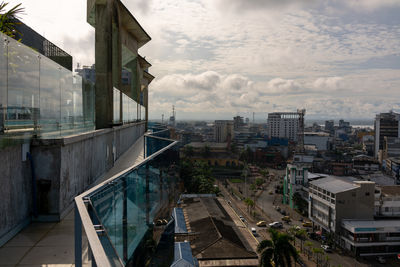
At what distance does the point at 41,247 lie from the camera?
330 cm

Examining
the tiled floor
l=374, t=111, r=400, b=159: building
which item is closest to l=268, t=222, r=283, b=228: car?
the tiled floor

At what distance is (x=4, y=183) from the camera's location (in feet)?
11.6

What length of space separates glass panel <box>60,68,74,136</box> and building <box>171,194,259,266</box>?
820 cm

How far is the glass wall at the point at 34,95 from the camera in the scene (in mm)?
3684

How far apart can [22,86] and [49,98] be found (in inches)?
32.1

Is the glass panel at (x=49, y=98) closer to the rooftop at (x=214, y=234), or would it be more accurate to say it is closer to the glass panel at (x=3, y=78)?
the glass panel at (x=3, y=78)

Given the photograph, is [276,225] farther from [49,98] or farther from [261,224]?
[49,98]

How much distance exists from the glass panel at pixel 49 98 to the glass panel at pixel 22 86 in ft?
0.56

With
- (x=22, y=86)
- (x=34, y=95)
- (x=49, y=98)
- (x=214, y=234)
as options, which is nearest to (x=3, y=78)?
(x=22, y=86)

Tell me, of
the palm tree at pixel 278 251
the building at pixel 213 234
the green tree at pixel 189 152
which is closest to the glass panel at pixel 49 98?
the building at pixel 213 234

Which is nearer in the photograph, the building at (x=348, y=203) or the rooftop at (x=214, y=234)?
the rooftop at (x=214, y=234)

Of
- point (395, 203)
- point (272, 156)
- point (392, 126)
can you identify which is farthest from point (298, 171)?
point (392, 126)

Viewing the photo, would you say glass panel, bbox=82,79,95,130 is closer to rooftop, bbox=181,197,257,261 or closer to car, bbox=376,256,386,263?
rooftop, bbox=181,197,257,261

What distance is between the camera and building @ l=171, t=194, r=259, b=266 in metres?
18.0
